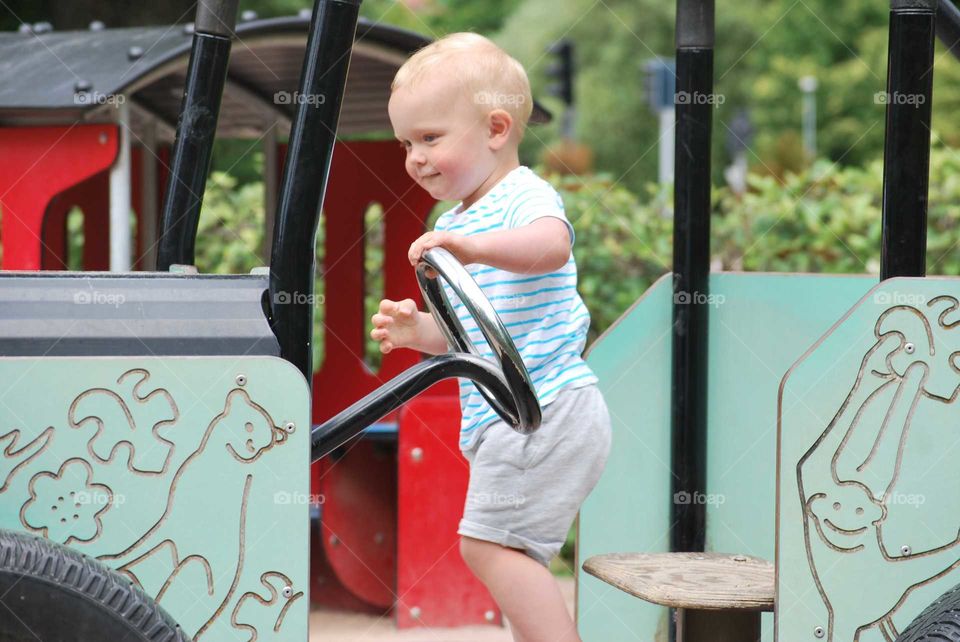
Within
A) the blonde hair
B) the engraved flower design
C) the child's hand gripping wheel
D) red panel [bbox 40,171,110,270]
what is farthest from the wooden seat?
red panel [bbox 40,171,110,270]

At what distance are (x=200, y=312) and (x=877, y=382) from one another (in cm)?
93

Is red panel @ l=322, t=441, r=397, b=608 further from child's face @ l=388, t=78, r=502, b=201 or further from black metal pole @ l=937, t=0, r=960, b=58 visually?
black metal pole @ l=937, t=0, r=960, b=58

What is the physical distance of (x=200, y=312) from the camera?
66.3 inches

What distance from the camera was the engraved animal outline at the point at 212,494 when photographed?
1.57 meters

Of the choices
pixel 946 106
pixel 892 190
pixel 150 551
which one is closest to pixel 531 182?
pixel 892 190

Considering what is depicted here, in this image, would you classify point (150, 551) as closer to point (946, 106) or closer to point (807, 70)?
point (946, 106)

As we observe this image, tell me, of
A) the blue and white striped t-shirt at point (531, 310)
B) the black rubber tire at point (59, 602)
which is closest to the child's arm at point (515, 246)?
the blue and white striped t-shirt at point (531, 310)

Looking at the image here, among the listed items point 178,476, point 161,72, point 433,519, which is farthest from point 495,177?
point 433,519

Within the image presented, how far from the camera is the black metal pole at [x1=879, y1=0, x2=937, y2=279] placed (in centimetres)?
190

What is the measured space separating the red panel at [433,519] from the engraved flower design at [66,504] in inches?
97.6

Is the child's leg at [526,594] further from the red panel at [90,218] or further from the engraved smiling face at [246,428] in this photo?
the red panel at [90,218]

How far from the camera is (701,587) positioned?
212 cm

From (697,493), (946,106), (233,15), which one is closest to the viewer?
(233,15)

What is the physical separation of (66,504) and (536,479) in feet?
2.35
